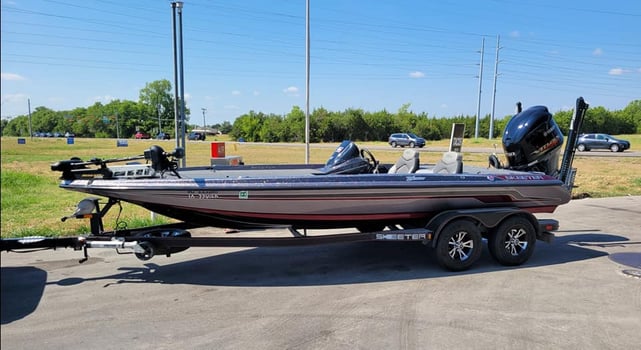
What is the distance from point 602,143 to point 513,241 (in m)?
35.4

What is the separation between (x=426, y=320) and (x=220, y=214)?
2.61 meters

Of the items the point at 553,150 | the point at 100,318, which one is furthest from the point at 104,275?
the point at 553,150

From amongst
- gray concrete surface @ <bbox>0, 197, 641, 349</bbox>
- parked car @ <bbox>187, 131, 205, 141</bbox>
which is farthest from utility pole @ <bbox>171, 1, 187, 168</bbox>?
parked car @ <bbox>187, 131, 205, 141</bbox>

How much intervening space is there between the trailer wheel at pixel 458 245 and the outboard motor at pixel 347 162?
139 centimetres

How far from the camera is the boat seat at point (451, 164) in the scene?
6527mm

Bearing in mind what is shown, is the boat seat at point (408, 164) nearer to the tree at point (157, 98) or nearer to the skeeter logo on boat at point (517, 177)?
the skeeter logo on boat at point (517, 177)

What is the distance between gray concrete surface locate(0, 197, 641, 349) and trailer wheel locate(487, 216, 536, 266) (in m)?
0.18

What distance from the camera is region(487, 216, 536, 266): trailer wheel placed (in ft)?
20.8

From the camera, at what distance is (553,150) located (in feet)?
24.0

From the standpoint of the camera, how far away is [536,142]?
23.9ft

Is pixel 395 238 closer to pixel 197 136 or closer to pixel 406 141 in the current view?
pixel 406 141

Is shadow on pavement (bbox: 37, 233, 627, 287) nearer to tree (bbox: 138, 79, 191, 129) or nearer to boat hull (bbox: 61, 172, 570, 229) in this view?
boat hull (bbox: 61, 172, 570, 229)

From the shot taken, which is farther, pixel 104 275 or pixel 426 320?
pixel 104 275

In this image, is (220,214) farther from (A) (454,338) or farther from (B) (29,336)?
(A) (454,338)
